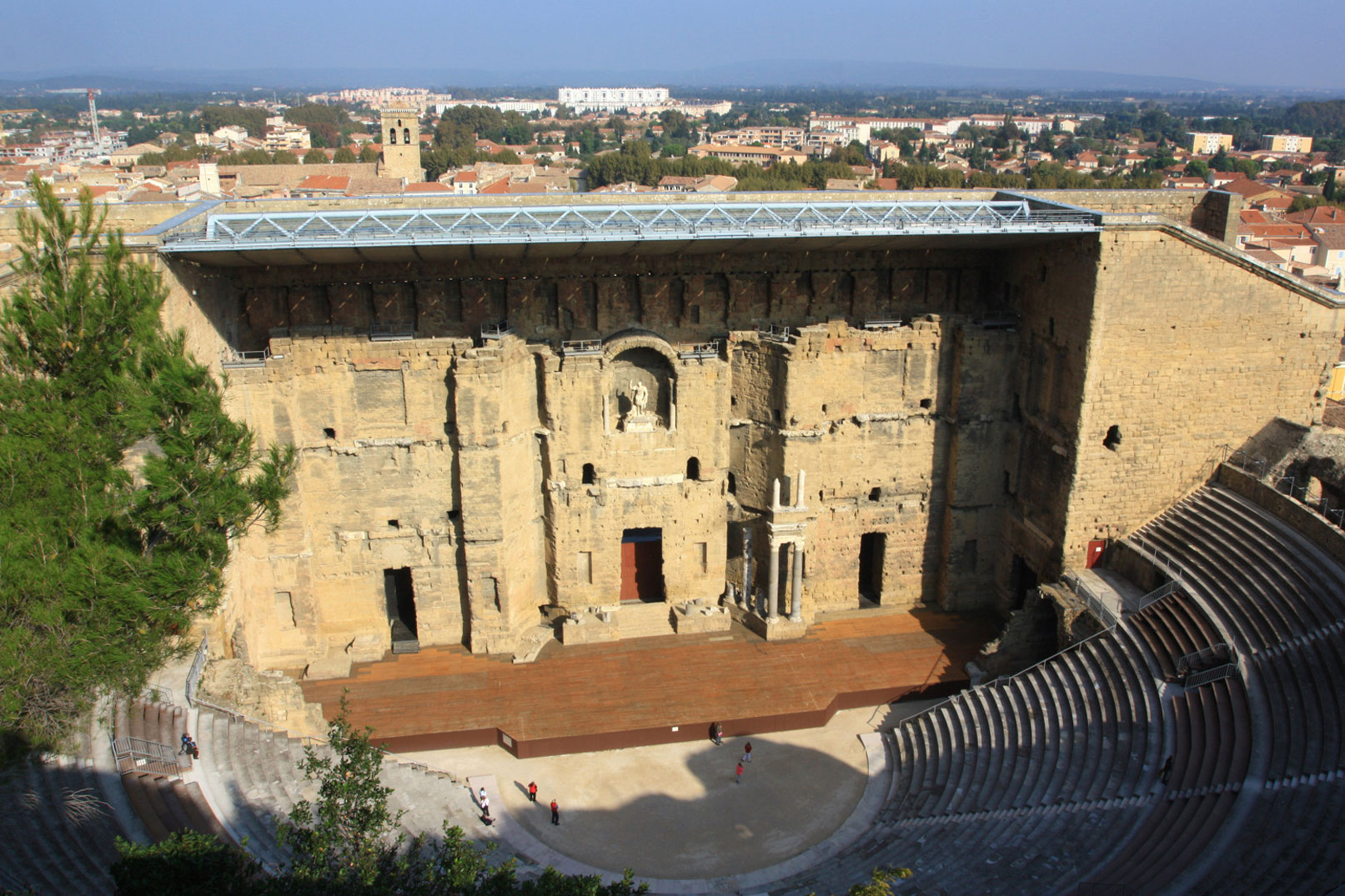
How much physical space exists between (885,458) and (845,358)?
332cm

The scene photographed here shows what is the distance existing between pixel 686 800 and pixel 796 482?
9.14 m

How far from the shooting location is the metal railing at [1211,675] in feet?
66.2

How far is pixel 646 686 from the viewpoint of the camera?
2566 centimetres

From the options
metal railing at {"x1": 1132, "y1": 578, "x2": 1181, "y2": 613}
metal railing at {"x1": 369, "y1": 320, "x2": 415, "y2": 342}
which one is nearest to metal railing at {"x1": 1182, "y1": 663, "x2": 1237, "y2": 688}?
metal railing at {"x1": 1132, "y1": 578, "x2": 1181, "y2": 613}

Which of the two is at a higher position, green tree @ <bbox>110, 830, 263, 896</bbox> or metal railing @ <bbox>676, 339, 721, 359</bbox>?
metal railing @ <bbox>676, 339, 721, 359</bbox>

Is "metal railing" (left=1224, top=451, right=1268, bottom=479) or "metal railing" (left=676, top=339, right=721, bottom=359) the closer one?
"metal railing" (left=1224, top=451, right=1268, bottom=479)

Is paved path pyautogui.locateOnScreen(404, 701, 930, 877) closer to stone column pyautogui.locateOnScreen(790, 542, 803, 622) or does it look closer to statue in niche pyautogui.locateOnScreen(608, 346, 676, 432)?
stone column pyautogui.locateOnScreen(790, 542, 803, 622)

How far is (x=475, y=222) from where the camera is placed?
81.3ft

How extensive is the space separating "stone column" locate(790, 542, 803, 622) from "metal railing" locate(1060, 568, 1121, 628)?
22.3ft

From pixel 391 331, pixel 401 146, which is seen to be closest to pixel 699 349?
pixel 391 331

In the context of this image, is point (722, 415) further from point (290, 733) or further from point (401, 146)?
point (401, 146)

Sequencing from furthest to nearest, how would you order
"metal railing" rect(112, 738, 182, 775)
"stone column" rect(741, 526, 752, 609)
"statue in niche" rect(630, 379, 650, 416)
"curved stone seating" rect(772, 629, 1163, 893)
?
"stone column" rect(741, 526, 752, 609) < "statue in niche" rect(630, 379, 650, 416) < "curved stone seating" rect(772, 629, 1163, 893) < "metal railing" rect(112, 738, 182, 775)

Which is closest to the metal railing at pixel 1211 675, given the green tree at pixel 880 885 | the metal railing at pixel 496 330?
the green tree at pixel 880 885

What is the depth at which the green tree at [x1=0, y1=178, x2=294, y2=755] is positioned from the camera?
16.8 metres
